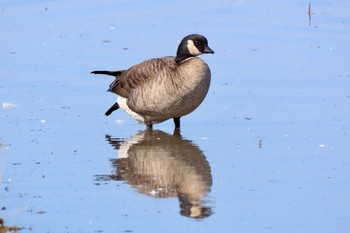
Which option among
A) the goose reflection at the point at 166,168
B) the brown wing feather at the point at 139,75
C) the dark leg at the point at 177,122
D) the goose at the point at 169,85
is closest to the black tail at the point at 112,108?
the goose at the point at 169,85

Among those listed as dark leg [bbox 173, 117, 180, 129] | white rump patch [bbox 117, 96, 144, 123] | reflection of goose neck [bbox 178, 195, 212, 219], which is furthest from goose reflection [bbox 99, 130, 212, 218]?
white rump patch [bbox 117, 96, 144, 123]

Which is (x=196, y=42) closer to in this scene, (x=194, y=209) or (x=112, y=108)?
(x=112, y=108)

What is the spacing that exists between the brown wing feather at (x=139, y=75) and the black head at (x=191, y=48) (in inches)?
5.5

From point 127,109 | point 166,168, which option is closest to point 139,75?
point 127,109

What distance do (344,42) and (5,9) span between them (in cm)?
608

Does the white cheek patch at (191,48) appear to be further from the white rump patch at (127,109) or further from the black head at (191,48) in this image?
the white rump patch at (127,109)

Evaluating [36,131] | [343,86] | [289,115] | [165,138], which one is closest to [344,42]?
[343,86]

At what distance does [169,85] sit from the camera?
11688mm

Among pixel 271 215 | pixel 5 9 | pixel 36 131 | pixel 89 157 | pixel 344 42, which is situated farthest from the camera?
pixel 5 9

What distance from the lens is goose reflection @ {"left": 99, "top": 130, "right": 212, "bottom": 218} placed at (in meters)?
8.87

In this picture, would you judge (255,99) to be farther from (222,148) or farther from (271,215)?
(271,215)

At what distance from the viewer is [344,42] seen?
15.4 metres

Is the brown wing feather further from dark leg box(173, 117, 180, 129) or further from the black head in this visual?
dark leg box(173, 117, 180, 129)

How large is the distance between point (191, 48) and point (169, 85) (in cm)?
52
